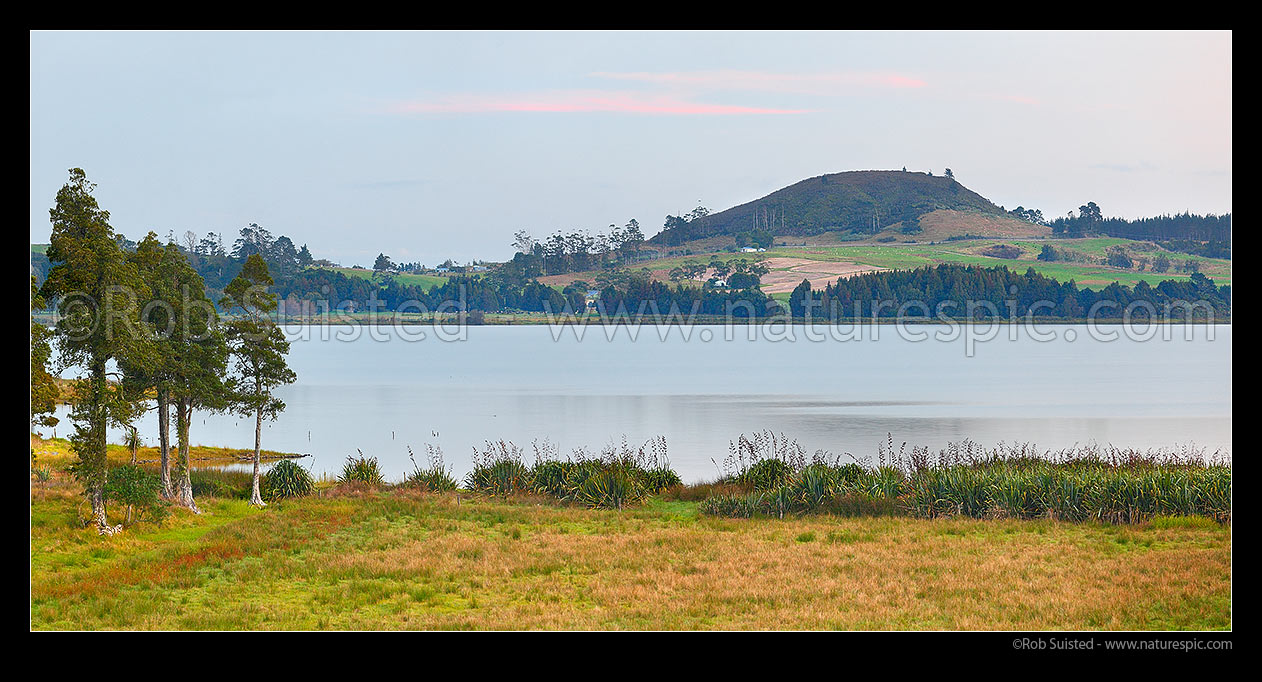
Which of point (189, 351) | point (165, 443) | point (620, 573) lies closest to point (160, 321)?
point (189, 351)

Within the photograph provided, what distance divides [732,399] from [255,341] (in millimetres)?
45069

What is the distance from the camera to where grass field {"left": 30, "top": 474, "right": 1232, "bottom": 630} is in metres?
12.1

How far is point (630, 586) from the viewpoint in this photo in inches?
541

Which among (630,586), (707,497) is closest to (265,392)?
(707,497)

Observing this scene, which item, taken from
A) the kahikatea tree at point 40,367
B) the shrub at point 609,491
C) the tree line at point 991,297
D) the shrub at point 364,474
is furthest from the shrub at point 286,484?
the tree line at point 991,297

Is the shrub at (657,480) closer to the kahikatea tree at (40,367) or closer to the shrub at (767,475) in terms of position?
the shrub at (767,475)

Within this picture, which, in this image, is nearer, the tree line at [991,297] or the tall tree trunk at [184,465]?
the tall tree trunk at [184,465]

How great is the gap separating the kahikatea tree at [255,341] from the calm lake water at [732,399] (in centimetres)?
1119

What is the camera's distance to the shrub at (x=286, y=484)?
23.4 m

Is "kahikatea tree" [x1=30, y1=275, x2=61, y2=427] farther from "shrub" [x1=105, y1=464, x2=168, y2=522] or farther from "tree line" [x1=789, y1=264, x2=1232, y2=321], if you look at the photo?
"tree line" [x1=789, y1=264, x2=1232, y2=321]

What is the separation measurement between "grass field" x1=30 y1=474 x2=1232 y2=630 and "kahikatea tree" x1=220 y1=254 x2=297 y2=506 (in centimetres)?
299

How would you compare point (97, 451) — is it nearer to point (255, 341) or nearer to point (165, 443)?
point (165, 443)

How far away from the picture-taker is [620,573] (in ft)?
47.6

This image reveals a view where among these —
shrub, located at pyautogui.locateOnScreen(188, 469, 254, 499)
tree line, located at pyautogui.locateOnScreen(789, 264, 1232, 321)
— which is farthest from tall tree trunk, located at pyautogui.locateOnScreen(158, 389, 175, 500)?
tree line, located at pyautogui.locateOnScreen(789, 264, 1232, 321)
